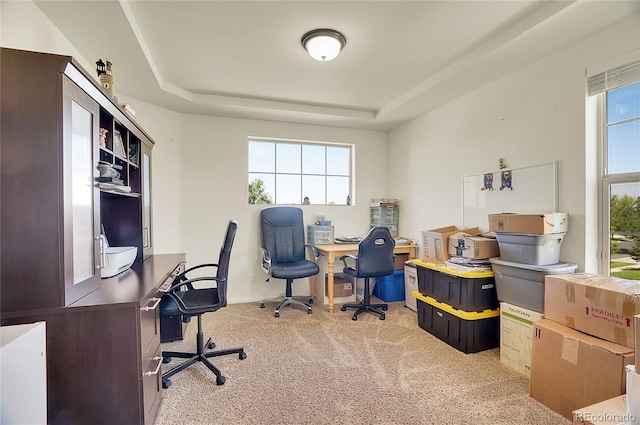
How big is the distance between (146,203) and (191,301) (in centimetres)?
108

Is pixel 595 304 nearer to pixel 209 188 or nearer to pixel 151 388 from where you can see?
pixel 151 388

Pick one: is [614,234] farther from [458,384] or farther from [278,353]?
[278,353]

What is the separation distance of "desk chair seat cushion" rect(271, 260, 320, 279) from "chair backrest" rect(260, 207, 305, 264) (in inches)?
10.2

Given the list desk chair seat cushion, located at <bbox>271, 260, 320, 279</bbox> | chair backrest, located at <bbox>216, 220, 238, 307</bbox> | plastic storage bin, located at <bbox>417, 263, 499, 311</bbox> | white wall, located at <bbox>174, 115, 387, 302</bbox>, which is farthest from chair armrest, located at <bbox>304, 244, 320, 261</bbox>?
chair backrest, located at <bbox>216, 220, 238, 307</bbox>

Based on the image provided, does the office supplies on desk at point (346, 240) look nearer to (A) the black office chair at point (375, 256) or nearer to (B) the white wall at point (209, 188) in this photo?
(B) the white wall at point (209, 188)

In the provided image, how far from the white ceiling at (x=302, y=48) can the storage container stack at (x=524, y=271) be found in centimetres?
134

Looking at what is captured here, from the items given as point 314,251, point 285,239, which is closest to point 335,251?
point 314,251

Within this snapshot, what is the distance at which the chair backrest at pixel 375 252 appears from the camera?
3246 mm

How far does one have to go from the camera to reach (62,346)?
1.27 m

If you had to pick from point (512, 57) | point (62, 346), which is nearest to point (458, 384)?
point (62, 346)

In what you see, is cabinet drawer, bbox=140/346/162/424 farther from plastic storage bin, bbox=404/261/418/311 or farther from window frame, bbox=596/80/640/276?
window frame, bbox=596/80/640/276

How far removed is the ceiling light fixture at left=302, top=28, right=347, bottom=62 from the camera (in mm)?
2193

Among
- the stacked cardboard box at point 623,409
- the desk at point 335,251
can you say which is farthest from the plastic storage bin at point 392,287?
the stacked cardboard box at point 623,409

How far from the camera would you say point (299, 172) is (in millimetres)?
4320
